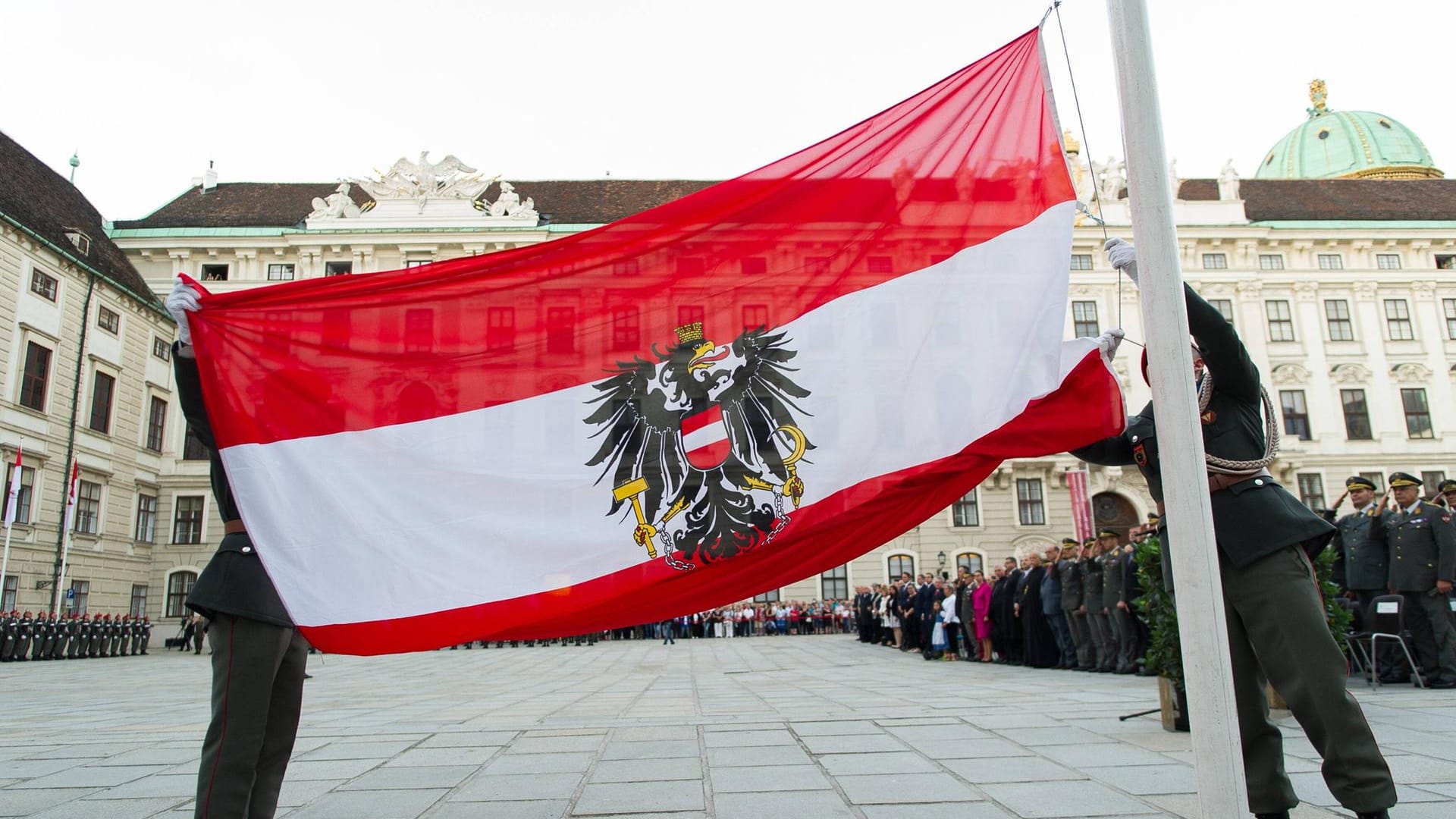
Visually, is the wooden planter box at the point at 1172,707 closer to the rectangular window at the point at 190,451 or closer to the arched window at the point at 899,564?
the arched window at the point at 899,564

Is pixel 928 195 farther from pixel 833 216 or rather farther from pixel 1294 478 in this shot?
pixel 1294 478

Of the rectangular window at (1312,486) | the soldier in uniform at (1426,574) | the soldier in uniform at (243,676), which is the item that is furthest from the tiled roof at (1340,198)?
the soldier in uniform at (243,676)

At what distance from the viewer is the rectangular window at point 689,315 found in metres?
4.24

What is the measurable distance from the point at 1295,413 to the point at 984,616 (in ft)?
101

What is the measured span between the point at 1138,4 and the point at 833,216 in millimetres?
1633

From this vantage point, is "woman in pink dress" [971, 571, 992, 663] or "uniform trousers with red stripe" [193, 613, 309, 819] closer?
"uniform trousers with red stripe" [193, 613, 309, 819]

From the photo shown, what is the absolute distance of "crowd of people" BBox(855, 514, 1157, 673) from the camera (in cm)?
1207

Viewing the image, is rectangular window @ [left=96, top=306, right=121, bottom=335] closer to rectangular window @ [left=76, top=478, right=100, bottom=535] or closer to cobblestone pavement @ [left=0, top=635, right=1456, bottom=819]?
rectangular window @ [left=76, top=478, right=100, bottom=535]

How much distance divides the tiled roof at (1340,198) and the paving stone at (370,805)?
47.2 meters

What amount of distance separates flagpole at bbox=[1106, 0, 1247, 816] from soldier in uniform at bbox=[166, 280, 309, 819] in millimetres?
3197

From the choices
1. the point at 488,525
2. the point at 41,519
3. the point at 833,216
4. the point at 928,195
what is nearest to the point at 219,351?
the point at 488,525

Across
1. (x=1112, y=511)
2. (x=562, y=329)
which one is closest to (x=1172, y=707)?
(x=562, y=329)

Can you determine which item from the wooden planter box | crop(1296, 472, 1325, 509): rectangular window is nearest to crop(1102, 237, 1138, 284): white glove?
the wooden planter box

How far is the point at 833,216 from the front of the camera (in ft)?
14.4
